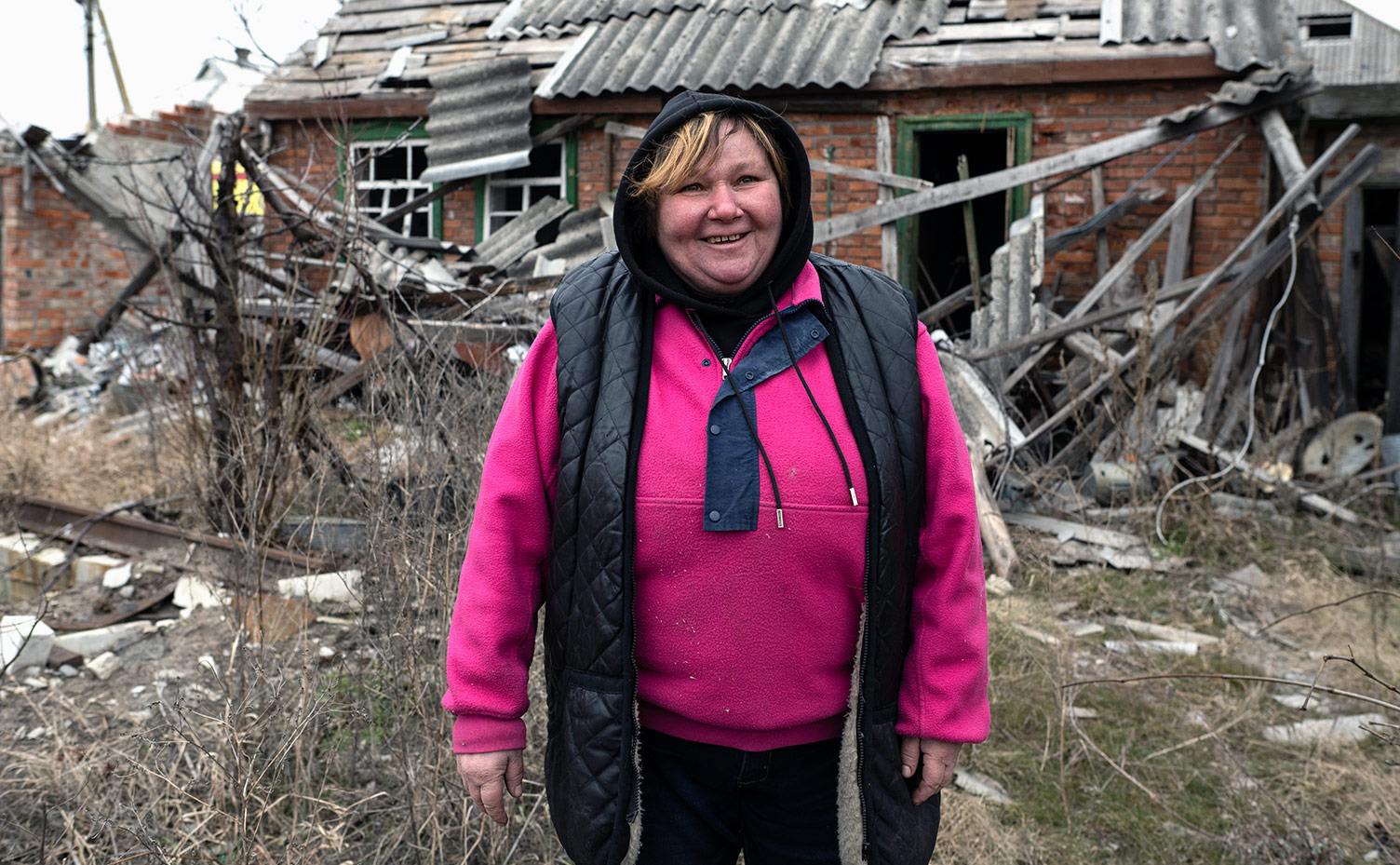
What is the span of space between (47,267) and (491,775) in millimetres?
12150

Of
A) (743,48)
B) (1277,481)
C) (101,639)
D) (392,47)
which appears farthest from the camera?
(392,47)

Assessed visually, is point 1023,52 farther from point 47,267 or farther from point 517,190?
point 47,267

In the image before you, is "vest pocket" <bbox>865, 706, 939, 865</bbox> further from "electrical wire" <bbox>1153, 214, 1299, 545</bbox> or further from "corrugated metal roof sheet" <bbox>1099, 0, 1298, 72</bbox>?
"corrugated metal roof sheet" <bbox>1099, 0, 1298, 72</bbox>

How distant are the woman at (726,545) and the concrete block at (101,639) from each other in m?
3.43

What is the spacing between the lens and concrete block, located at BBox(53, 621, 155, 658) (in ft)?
14.3

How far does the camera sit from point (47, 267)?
11445 millimetres

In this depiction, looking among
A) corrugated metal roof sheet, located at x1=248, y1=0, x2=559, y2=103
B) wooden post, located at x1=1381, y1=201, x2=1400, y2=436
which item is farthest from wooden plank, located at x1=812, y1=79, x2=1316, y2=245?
corrugated metal roof sheet, located at x1=248, y1=0, x2=559, y2=103

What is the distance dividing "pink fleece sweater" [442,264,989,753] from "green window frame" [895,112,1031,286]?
22.4 feet

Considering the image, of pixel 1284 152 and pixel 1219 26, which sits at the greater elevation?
pixel 1219 26

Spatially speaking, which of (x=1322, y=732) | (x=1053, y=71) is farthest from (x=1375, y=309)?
(x=1322, y=732)

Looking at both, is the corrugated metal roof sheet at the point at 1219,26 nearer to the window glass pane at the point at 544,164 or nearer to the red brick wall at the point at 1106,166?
the red brick wall at the point at 1106,166

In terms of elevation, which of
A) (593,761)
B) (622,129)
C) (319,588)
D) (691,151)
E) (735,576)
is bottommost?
(319,588)

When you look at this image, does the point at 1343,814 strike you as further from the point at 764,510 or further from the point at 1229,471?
the point at 1229,471

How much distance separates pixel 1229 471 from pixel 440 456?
15.7 feet
